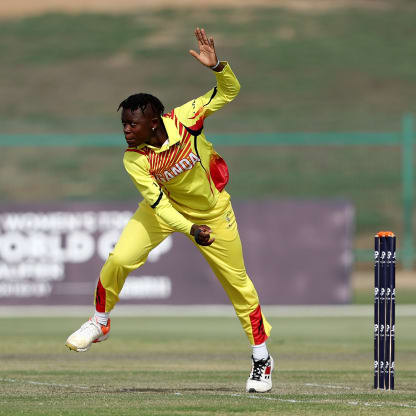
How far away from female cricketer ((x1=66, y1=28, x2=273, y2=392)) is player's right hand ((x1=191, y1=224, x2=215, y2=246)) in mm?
10

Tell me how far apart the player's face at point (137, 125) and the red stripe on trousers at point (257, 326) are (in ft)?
5.19

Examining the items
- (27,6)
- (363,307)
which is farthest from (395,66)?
(363,307)

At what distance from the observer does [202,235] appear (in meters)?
9.15

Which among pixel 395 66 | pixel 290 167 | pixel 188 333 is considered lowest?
pixel 188 333

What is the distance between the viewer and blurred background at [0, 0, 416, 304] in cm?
3481

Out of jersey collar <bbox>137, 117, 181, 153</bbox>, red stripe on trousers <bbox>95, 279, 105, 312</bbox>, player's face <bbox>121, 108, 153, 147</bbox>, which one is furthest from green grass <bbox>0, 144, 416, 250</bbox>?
player's face <bbox>121, 108, 153, 147</bbox>

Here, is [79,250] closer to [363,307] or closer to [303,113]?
[363,307]

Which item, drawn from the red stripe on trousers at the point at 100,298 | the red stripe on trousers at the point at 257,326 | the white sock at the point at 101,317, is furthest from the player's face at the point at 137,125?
the red stripe on trousers at the point at 257,326

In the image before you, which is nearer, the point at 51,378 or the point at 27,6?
the point at 51,378

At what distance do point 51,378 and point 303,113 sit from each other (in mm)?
33462

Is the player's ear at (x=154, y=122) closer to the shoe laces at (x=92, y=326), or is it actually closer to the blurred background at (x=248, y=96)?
the shoe laces at (x=92, y=326)

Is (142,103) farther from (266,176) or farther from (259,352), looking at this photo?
(266,176)

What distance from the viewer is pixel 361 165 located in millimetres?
38469

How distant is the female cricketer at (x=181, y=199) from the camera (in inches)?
370
